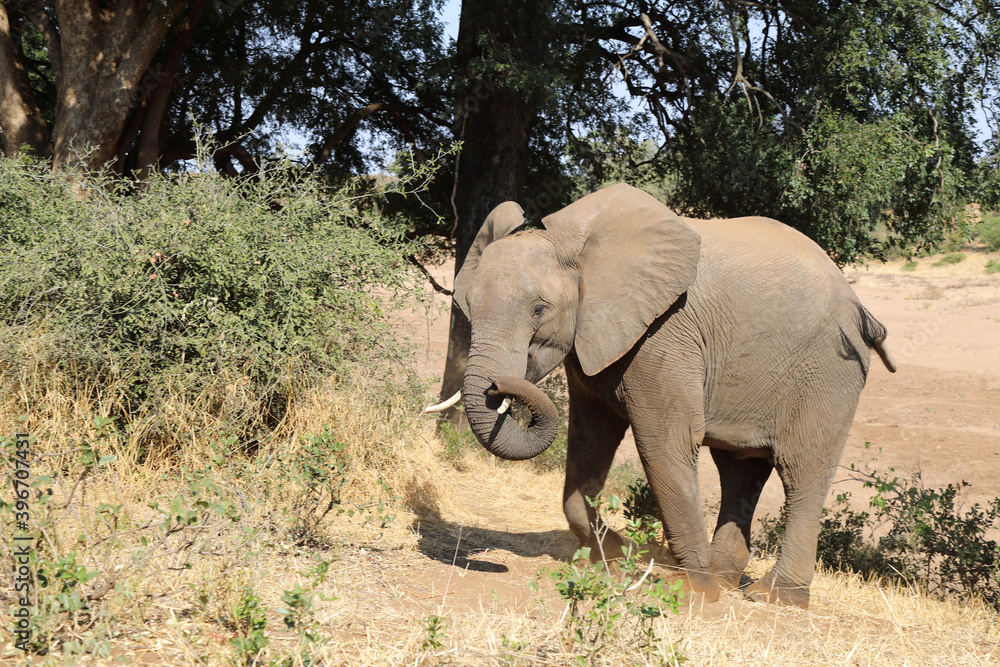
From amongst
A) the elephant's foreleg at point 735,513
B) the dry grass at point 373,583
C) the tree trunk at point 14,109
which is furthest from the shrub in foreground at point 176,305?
the elephant's foreleg at point 735,513

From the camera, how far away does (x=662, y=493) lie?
5738 millimetres

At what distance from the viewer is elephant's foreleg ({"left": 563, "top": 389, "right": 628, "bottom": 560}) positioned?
20.5 ft

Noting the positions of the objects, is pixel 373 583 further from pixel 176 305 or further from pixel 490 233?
pixel 176 305

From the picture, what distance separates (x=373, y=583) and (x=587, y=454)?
187 centimetres

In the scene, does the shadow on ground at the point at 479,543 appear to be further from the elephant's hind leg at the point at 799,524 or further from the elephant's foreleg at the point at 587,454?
the elephant's hind leg at the point at 799,524

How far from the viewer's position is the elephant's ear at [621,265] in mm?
5438

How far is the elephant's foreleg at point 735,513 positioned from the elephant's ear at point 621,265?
188 cm

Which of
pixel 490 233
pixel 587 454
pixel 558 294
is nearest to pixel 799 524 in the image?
pixel 587 454

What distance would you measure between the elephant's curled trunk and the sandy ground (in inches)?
98.9

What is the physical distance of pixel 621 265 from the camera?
5.52 m

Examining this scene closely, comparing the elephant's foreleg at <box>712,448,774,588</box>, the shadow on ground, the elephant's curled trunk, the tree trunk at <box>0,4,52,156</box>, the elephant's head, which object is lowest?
the shadow on ground

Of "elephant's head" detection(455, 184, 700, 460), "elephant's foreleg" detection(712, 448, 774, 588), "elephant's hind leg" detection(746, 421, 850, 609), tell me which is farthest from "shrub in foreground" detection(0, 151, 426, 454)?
"elephant's hind leg" detection(746, 421, 850, 609)

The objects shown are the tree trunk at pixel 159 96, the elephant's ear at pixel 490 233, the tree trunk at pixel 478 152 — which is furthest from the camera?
the tree trunk at pixel 478 152

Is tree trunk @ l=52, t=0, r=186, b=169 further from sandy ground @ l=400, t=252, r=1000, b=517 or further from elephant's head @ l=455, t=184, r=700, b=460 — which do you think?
elephant's head @ l=455, t=184, r=700, b=460
